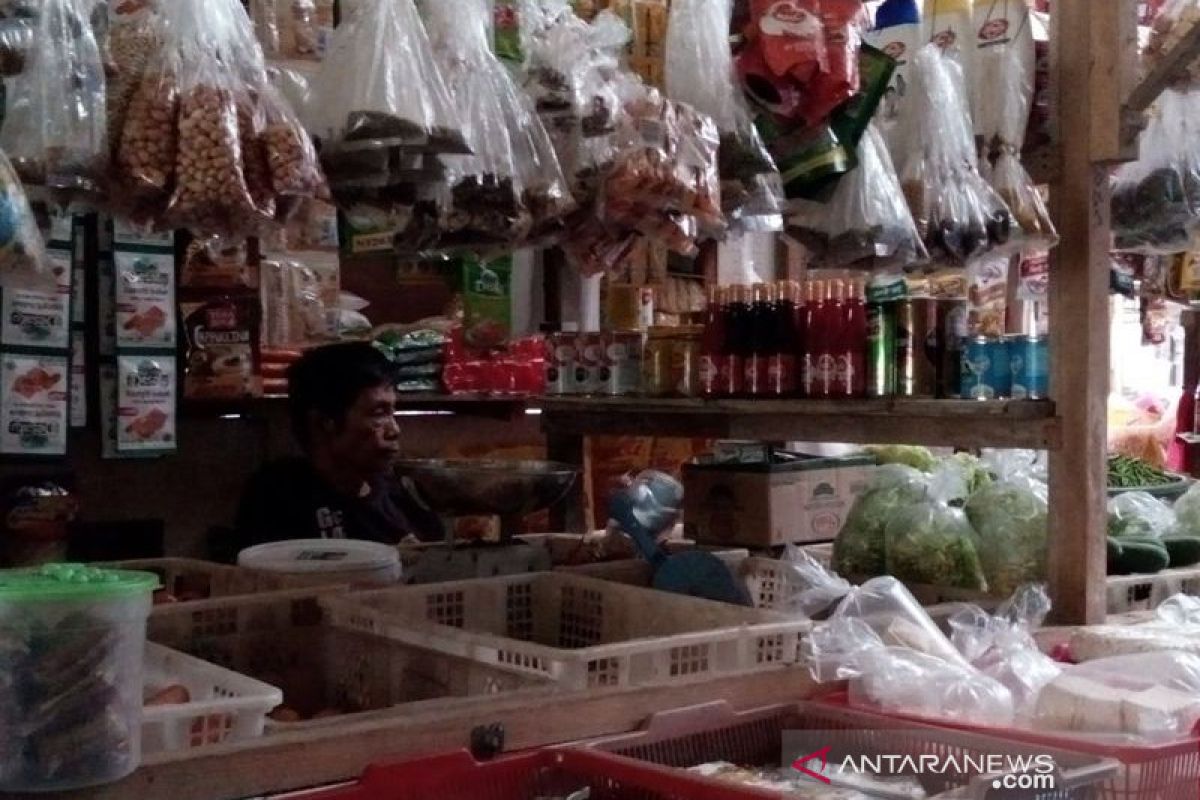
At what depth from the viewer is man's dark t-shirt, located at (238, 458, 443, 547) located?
339 cm

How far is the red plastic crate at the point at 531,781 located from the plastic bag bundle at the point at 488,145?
2.73ft

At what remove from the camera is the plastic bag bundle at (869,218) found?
A: 238cm

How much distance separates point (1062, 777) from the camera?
134 centimetres

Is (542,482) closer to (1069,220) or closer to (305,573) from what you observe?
(305,573)

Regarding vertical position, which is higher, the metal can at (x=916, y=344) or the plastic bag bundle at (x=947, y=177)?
the plastic bag bundle at (x=947, y=177)

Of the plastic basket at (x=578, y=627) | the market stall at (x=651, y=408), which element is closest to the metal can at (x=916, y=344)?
the market stall at (x=651, y=408)

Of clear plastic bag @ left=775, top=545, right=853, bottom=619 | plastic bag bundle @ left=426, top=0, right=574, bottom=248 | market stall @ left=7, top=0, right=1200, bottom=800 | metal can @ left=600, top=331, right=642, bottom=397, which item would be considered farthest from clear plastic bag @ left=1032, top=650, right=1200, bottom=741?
metal can @ left=600, top=331, right=642, bottom=397

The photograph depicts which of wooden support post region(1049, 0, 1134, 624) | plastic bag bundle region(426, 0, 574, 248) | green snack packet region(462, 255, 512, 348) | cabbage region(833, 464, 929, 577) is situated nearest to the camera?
plastic bag bundle region(426, 0, 574, 248)

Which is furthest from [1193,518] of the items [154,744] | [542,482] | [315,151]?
[154,744]

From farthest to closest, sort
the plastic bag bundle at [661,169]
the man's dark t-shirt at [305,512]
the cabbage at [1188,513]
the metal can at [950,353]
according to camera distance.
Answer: the man's dark t-shirt at [305,512], the cabbage at [1188,513], the metal can at [950,353], the plastic bag bundle at [661,169]

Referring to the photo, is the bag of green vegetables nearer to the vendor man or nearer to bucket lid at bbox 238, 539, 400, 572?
bucket lid at bbox 238, 539, 400, 572

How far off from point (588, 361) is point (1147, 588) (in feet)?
4.25

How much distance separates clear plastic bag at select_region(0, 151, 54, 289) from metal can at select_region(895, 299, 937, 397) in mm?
1481

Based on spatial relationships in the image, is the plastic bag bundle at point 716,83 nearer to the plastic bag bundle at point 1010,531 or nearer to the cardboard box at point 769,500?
the plastic bag bundle at point 1010,531
